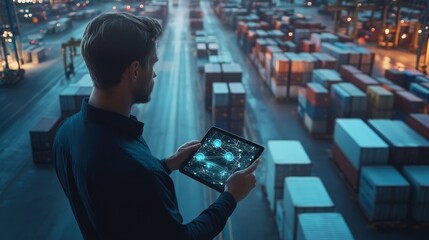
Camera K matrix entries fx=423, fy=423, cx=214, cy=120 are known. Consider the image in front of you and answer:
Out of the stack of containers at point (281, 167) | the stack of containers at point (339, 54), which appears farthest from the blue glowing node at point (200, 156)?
the stack of containers at point (339, 54)

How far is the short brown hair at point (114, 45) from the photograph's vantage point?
136 inches

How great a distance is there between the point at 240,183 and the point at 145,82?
147 centimetres

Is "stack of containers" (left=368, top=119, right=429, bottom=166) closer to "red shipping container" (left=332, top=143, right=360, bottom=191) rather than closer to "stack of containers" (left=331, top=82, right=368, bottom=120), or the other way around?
"red shipping container" (left=332, top=143, right=360, bottom=191)

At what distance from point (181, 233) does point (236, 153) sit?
5.06 ft

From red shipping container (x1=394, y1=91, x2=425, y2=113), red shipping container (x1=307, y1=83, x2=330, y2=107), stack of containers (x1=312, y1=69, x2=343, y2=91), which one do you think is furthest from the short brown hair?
stack of containers (x1=312, y1=69, x2=343, y2=91)

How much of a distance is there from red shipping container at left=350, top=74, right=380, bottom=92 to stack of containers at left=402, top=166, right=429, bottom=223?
44.1 ft

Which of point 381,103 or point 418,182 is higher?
point 381,103

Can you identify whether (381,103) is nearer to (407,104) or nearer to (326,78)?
(407,104)

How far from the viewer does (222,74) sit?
1438 inches

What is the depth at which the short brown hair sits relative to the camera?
3467 millimetres

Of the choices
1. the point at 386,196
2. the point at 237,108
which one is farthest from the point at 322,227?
the point at 237,108

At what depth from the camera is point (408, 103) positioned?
1164 inches

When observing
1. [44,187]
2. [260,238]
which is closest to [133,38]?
[260,238]

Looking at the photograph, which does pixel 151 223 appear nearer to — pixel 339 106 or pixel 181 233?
pixel 181 233
